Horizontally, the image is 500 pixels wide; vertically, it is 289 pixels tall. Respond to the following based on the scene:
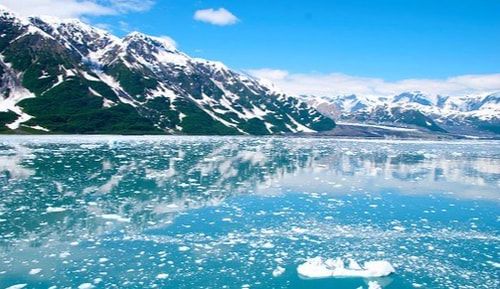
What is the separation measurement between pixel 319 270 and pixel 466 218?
14.2m

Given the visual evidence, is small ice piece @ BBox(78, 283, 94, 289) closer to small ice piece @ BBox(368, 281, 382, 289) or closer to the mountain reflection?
the mountain reflection

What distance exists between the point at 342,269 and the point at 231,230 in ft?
23.4

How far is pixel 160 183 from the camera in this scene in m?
36.0

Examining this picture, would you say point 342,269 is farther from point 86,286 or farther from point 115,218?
point 115,218

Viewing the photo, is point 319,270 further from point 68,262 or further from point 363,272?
point 68,262

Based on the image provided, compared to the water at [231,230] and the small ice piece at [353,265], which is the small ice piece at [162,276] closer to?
the water at [231,230]

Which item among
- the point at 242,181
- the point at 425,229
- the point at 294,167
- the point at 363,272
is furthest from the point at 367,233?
the point at 294,167

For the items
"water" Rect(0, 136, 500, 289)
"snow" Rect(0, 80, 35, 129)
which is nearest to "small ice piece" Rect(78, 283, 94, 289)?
"water" Rect(0, 136, 500, 289)

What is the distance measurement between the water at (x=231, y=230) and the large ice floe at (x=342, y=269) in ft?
1.02


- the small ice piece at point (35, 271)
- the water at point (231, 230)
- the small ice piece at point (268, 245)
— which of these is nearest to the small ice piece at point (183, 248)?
the water at point (231, 230)

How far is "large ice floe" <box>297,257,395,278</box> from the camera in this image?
16.0 m

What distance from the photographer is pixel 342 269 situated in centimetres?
1634

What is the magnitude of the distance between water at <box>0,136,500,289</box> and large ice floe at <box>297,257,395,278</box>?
311 millimetres

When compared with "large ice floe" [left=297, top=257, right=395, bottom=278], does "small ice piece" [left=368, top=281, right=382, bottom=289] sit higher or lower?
lower
